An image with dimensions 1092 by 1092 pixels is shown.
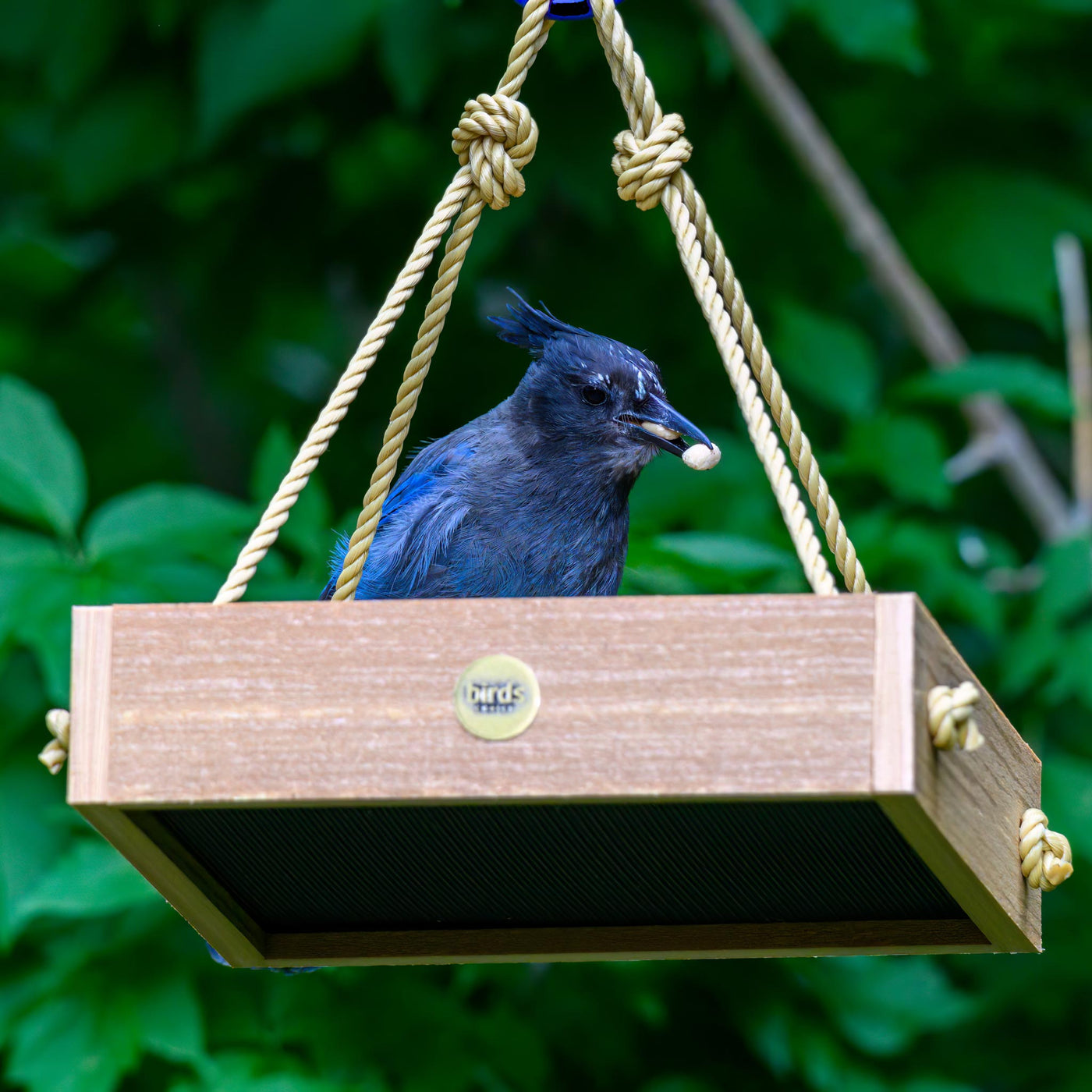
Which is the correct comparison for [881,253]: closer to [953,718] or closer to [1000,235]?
[1000,235]

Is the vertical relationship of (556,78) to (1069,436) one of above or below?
above

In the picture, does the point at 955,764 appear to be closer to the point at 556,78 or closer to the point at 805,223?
the point at 556,78

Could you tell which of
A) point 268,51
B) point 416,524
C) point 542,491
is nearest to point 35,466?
point 416,524

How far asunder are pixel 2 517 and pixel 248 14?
1661 mm

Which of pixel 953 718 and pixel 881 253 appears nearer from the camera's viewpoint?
pixel 953 718

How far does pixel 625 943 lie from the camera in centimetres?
209

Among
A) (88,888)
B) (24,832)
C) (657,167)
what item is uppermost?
(657,167)

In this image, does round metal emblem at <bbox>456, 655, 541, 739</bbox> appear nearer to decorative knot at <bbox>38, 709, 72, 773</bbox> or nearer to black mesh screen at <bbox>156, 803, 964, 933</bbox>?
black mesh screen at <bbox>156, 803, 964, 933</bbox>

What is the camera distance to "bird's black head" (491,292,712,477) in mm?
2338

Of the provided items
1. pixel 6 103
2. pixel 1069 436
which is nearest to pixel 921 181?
pixel 1069 436

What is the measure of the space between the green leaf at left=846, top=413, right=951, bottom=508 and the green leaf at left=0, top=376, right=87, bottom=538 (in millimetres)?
1545

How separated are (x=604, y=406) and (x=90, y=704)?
0.94 metres

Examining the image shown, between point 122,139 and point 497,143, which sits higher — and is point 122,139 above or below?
below

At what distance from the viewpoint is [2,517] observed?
4.63 metres
